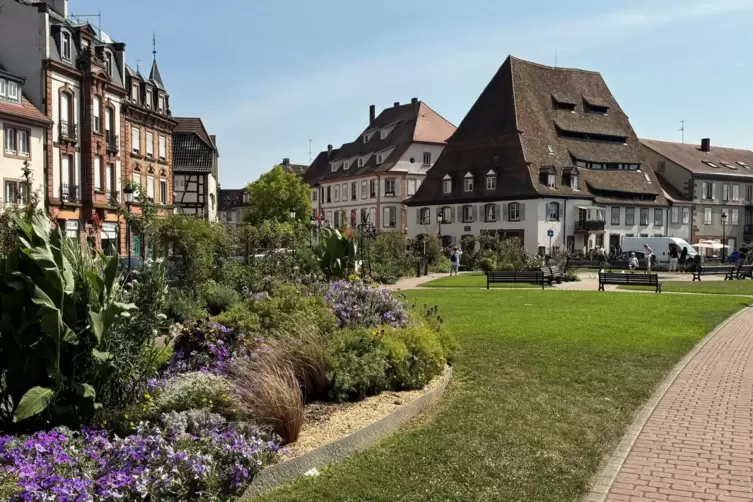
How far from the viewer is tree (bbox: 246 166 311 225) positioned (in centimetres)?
6988

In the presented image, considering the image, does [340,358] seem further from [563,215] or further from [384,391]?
[563,215]

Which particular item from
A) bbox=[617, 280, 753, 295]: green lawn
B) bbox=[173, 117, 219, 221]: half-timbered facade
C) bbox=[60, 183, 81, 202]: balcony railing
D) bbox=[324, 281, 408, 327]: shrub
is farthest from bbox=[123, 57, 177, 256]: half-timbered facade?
bbox=[324, 281, 408, 327]: shrub

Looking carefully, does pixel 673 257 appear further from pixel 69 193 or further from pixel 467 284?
pixel 69 193

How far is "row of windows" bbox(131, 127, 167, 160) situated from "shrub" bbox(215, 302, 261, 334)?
35847mm

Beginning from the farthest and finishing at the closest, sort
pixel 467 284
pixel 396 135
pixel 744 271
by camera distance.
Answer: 1. pixel 396 135
2. pixel 744 271
3. pixel 467 284

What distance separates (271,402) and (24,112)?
3004cm

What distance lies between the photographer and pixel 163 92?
47.7 m

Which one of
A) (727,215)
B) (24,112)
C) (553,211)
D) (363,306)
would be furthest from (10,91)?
(727,215)

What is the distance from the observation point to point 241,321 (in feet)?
32.0

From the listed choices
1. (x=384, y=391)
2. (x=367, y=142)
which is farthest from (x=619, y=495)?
(x=367, y=142)

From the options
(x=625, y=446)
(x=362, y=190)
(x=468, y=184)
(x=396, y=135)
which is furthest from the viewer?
(x=362, y=190)

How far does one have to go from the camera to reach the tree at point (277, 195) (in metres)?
69.9

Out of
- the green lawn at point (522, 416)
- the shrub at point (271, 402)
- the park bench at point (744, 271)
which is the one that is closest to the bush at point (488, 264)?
the park bench at point (744, 271)

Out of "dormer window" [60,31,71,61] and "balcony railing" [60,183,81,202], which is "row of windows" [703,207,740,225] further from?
"dormer window" [60,31,71,61]
